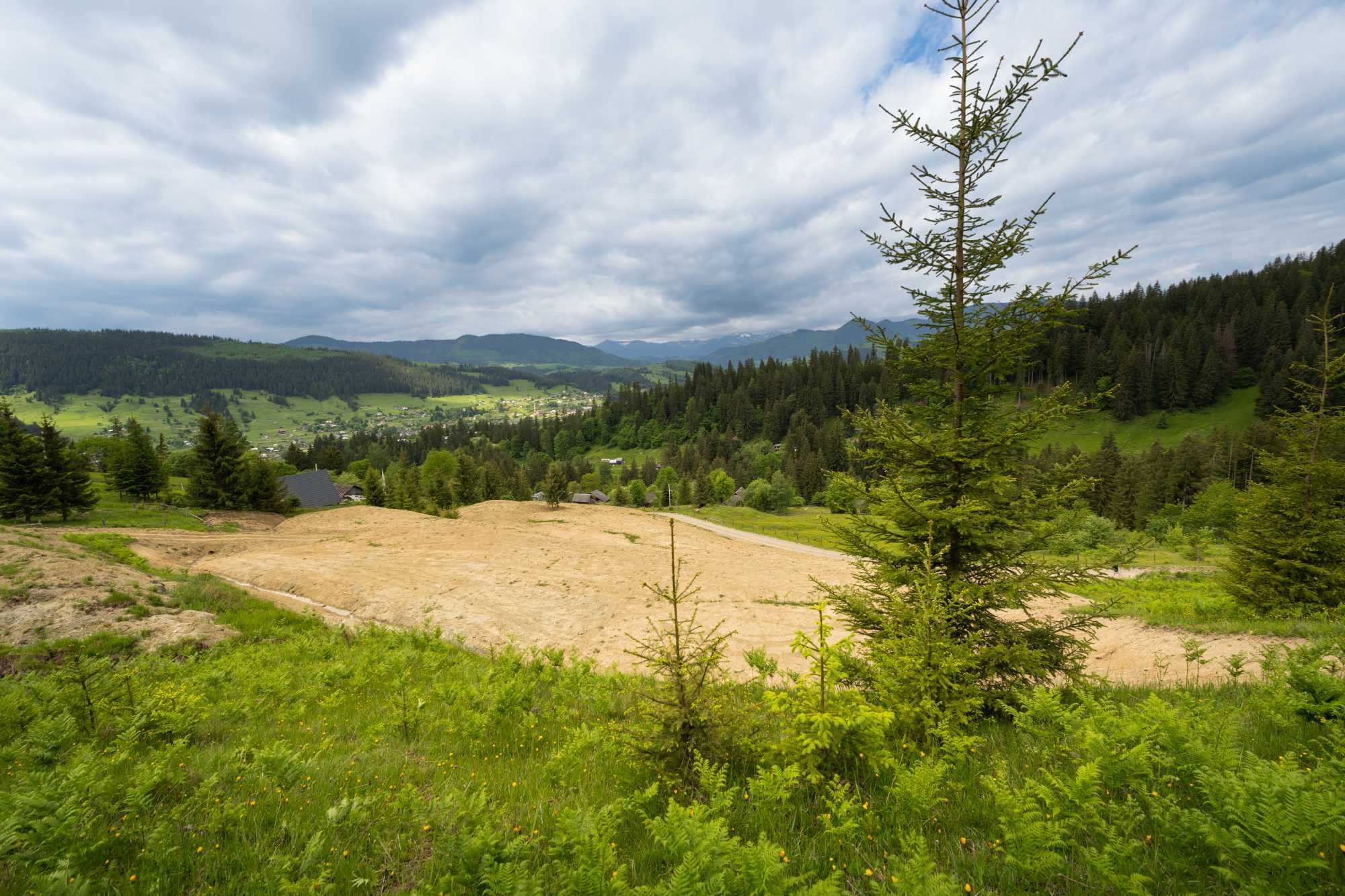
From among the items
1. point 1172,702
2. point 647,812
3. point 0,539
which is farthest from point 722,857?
point 0,539

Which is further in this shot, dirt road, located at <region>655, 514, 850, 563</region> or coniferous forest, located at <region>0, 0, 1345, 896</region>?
dirt road, located at <region>655, 514, 850, 563</region>

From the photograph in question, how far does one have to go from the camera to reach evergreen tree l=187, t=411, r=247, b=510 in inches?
1699

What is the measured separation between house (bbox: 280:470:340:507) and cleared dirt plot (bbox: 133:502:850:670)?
83.1 feet

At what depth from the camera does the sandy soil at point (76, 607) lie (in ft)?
38.8

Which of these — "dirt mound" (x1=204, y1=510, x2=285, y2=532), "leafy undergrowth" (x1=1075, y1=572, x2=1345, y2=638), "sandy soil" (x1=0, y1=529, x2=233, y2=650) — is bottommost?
"dirt mound" (x1=204, y1=510, x2=285, y2=532)

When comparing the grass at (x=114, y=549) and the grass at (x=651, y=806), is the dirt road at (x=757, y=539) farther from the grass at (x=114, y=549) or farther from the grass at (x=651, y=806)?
the grass at (x=651, y=806)

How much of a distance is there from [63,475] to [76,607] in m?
38.6

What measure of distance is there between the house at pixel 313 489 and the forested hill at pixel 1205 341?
419ft

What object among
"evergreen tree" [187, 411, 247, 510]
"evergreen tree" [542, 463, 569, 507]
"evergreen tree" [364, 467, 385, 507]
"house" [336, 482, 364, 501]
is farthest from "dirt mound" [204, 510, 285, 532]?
"house" [336, 482, 364, 501]

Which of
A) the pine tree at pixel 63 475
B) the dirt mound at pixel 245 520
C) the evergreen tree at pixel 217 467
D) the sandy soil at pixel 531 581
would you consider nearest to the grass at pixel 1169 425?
the sandy soil at pixel 531 581

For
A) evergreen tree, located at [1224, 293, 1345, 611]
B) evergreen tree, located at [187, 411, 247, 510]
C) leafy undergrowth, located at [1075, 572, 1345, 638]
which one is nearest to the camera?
leafy undergrowth, located at [1075, 572, 1345, 638]

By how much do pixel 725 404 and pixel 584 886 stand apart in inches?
6077

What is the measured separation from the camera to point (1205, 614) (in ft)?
49.1

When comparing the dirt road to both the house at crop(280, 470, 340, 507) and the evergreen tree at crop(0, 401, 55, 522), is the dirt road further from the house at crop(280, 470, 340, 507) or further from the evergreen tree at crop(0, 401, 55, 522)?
the evergreen tree at crop(0, 401, 55, 522)
